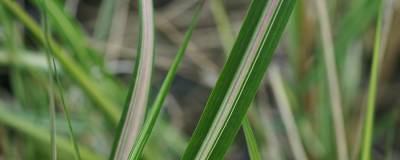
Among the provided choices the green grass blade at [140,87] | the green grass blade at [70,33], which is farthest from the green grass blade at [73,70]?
the green grass blade at [140,87]

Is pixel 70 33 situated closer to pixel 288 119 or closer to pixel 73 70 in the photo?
pixel 73 70

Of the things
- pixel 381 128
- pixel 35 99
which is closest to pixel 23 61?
pixel 35 99

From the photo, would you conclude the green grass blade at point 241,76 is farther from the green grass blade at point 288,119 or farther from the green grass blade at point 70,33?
the green grass blade at point 288,119

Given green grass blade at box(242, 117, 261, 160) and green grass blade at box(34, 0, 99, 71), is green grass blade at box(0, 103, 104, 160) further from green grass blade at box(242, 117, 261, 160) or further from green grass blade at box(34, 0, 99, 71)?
green grass blade at box(242, 117, 261, 160)

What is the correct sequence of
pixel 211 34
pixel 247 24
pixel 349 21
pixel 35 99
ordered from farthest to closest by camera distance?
1. pixel 211 34
2. pixel 35 99
3. pixel 349 21
4. pixel 247 24

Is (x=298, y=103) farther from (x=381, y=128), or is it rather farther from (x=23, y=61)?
(x=23, y=61)

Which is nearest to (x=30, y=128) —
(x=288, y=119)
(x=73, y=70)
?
(x=73, y=70)
